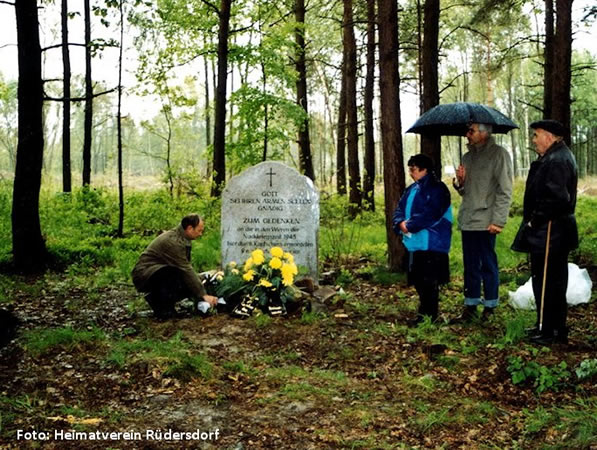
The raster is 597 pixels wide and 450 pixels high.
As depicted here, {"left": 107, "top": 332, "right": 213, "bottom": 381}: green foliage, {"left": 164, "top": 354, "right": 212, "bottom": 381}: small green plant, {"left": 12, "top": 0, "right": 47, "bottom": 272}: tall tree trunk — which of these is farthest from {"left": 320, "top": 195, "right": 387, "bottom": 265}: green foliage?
{"left": 164, "top": 354, "right": 212, "bottom": 381}: small green plant

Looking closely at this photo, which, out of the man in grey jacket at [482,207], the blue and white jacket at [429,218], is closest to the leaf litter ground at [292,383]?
the man in grey jacket at [482,207]

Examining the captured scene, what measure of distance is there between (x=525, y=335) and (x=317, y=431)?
2.75 metres

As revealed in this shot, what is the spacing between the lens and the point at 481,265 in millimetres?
6051

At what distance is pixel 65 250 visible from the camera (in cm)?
945

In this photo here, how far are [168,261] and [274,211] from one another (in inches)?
86.2

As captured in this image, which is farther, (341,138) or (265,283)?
(341,138)

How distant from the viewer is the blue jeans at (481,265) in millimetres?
5930

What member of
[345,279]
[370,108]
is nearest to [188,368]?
[345,279]

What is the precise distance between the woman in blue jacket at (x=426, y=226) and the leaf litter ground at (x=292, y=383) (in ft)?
1.95

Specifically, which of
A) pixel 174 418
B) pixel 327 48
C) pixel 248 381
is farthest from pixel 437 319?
pixel 327 48

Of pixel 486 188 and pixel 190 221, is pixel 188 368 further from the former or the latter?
pixel 486 188

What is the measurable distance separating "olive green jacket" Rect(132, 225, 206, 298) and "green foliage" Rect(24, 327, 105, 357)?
87cm

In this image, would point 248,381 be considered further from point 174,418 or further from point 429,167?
point 429,167

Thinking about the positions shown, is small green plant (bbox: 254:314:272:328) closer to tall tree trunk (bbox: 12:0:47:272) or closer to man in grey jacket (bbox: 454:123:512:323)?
man in grey jacket (bbox: 454:123:512:323)
